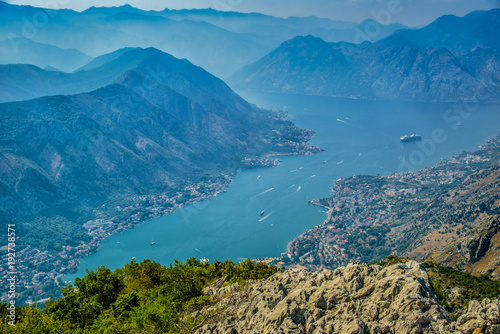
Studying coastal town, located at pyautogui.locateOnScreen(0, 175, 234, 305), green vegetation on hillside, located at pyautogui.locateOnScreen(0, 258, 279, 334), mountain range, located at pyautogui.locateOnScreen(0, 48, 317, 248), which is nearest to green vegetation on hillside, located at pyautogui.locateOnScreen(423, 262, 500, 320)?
green vegetation on hillside, located at pyautogui.locateOnScreen(0, 258, 279, 334)

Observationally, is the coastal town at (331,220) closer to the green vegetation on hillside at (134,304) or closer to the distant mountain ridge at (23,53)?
the green vegetation on hillside at (134,304)

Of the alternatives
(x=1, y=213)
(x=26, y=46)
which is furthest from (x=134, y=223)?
(x=26, y=46)

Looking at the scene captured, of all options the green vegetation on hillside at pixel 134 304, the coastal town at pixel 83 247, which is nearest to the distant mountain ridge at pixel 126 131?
the coastal town at pixel 83 247

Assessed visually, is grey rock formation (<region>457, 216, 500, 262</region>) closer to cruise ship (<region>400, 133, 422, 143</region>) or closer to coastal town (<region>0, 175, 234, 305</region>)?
coastal town (<region>0, 175, 234, 305</region>)

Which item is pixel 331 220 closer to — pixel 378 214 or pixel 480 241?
pixel 378 214

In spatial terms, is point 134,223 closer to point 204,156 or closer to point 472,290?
point 204,156

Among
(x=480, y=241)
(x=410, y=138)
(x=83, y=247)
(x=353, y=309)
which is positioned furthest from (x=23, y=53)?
(x=353, y=309)

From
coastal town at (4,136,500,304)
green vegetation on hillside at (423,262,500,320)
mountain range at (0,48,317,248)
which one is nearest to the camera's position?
green vegetation on hillside at (423,262,500,320)
